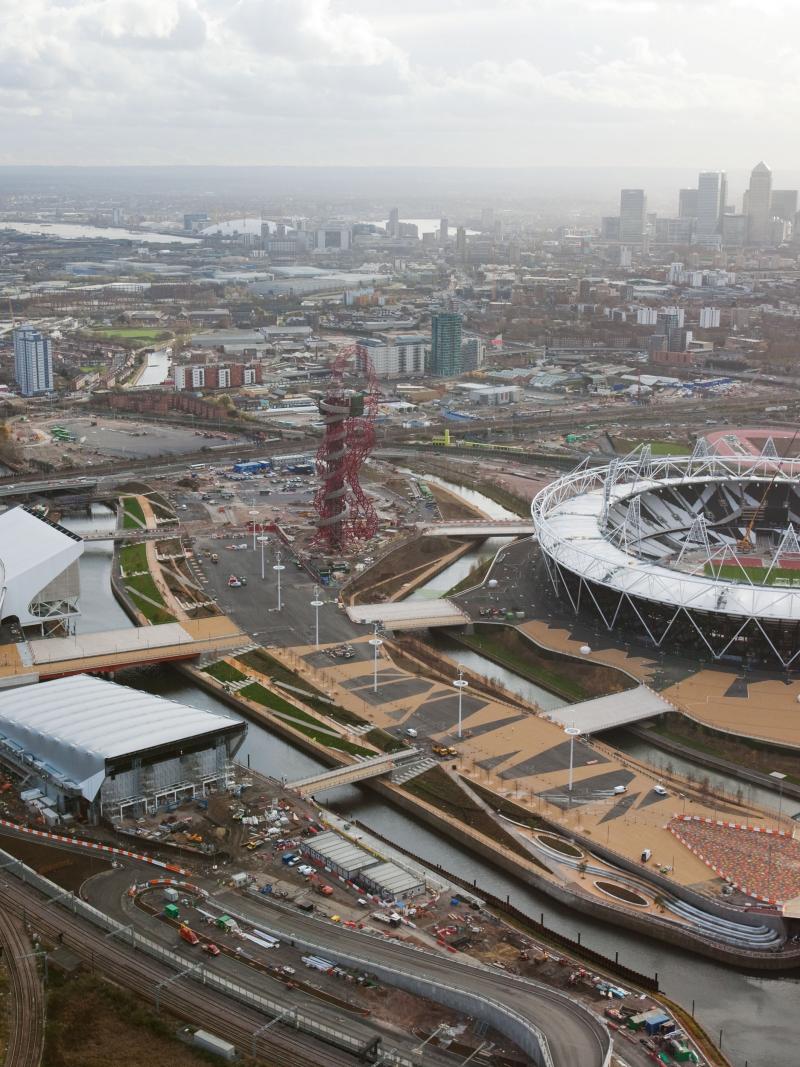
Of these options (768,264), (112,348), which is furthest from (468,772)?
(768,264)

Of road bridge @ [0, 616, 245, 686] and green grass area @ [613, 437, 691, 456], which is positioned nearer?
road bridge @ [0, 616, 245, 686]

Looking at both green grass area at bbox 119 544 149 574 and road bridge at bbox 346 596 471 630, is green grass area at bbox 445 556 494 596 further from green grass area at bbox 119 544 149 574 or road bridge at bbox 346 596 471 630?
green grass area at bbox 119 544 149 574

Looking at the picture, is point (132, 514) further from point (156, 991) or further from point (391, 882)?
point (156, 991)

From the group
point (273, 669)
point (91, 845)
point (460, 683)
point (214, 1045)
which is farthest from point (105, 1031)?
point (273, 669)

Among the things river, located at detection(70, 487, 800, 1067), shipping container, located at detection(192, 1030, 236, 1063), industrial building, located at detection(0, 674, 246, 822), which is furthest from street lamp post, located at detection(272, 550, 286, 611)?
shipping container, located at detection(192, 1030, 236, 1063)

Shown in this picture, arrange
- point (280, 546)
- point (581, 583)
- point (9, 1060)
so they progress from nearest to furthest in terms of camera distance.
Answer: point (9, 1060) → point (581, 583) → point (280, 546)

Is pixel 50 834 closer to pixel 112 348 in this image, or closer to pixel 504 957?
pixel 504 957
